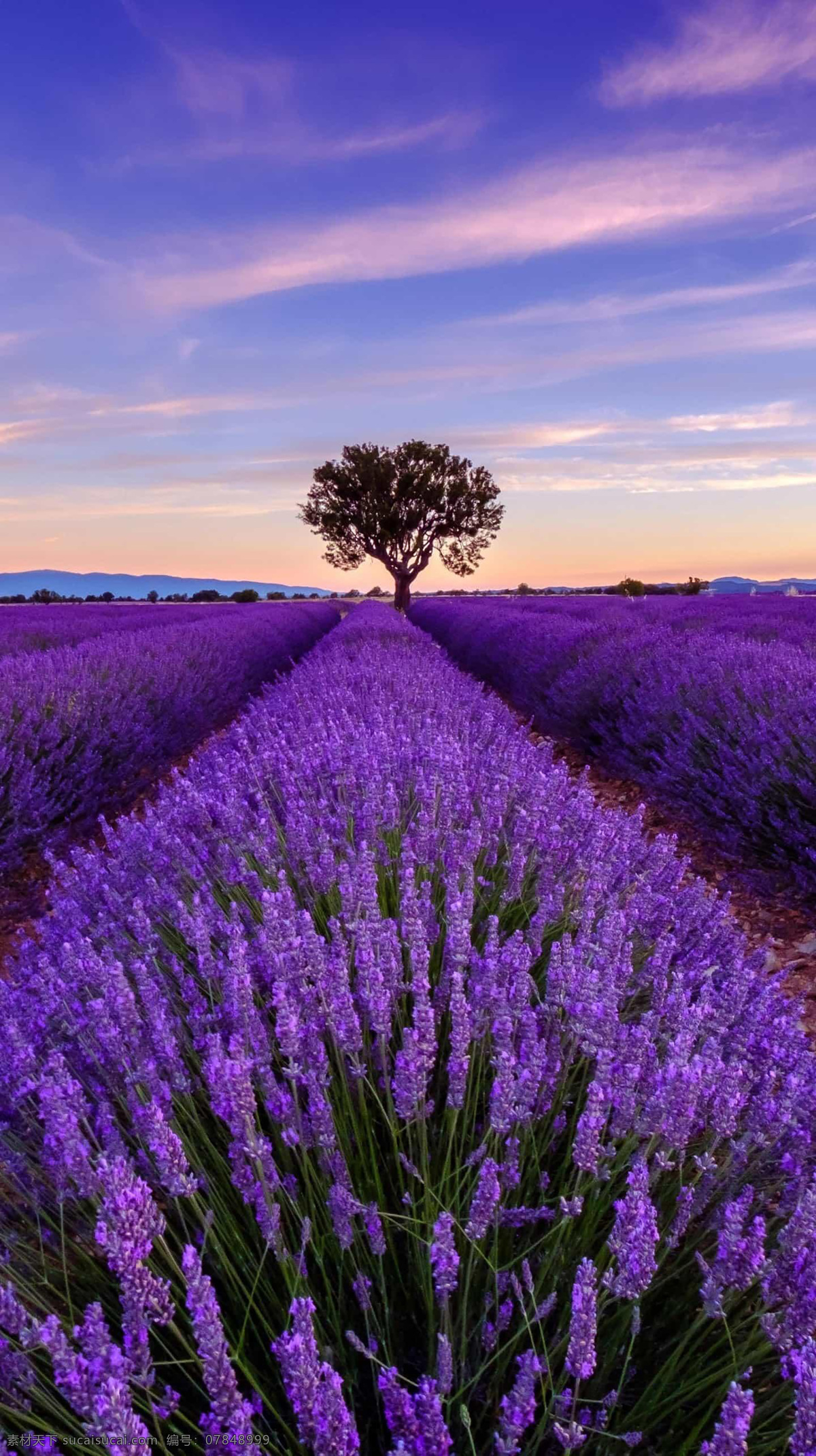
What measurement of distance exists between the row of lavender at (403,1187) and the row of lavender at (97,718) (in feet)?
9.86

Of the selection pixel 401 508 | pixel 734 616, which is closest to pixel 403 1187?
pixel 734 616

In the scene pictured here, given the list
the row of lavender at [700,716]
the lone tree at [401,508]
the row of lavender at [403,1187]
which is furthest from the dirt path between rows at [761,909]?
the lone tree at [401,508]

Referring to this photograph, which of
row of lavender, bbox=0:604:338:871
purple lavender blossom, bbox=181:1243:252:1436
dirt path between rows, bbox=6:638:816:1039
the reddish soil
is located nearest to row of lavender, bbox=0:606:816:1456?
purple lavender blossom, bbox=181:1243:252:1436

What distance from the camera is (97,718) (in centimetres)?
566

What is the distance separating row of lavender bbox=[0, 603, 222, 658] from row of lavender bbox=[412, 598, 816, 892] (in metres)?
5.48

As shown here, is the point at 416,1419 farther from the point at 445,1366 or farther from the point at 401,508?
the point at 401,508

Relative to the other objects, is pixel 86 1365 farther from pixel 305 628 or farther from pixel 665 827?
pixel 305 628

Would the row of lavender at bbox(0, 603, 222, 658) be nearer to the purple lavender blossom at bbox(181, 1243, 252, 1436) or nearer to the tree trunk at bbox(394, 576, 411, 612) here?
the purple lavender blossom at bbox(181, 1243, 252, 1436)

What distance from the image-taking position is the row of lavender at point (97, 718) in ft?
15.5

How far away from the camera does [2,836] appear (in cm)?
438

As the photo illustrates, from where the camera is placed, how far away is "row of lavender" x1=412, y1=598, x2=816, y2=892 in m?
4.17

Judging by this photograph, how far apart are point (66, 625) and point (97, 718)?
9.23 metres

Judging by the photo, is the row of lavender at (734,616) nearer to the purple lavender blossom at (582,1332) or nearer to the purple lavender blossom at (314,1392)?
the purple lavender blossom at (582,1332)

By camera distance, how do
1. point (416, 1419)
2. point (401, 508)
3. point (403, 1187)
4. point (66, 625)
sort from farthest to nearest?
point (401, 508) < point (66, 625) < point (403, 1187) < point (416, 1419)
